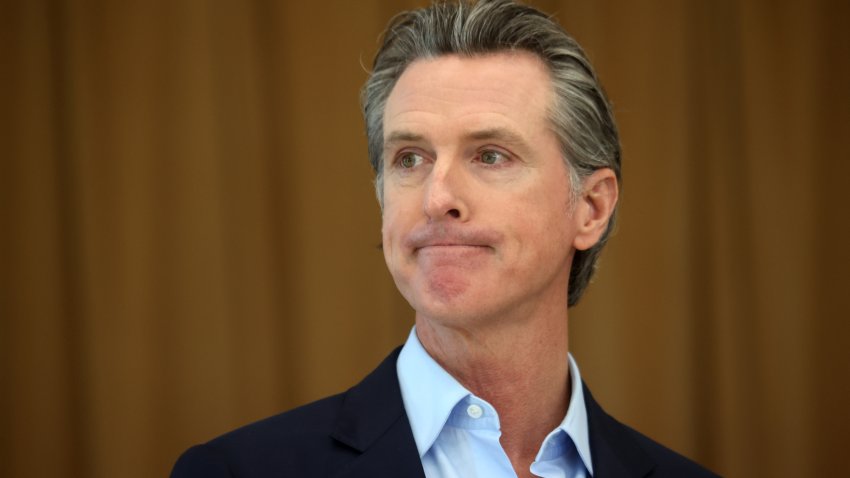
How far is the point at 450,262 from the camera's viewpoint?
168 centimetres

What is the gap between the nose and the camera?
167cm

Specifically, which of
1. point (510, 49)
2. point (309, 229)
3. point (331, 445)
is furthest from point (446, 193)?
point (309, 229)

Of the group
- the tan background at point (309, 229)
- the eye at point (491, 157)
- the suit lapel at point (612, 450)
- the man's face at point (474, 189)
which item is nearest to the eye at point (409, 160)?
the man's face at point (474, 189)

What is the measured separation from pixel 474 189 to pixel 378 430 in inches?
15.7

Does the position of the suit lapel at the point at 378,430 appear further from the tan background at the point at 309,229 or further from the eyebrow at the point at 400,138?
the tan background at the point at 309,229

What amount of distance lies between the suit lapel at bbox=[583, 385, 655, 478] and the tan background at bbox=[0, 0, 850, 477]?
98cm

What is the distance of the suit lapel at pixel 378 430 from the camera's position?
1.63 metres

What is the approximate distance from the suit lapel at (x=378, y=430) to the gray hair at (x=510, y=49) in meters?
0.39

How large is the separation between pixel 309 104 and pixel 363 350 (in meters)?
0.65

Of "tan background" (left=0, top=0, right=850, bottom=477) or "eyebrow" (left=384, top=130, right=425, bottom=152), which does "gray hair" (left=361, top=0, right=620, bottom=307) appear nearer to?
"eyebrow" (left=384, top=130, right=425, bottom=152)

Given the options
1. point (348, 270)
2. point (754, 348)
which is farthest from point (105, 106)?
point (754, 348)

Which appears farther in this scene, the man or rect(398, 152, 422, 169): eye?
rect(398, 152, 422, 169): eye

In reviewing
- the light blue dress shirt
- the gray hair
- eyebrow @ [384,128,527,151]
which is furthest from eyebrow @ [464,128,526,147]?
the light blue dress shirt

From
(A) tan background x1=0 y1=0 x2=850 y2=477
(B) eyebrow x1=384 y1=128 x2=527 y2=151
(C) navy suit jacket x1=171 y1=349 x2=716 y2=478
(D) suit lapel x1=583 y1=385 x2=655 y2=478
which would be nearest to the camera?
(C) navy suit jacket x1=171 y1=349 x2=716 y2=478
